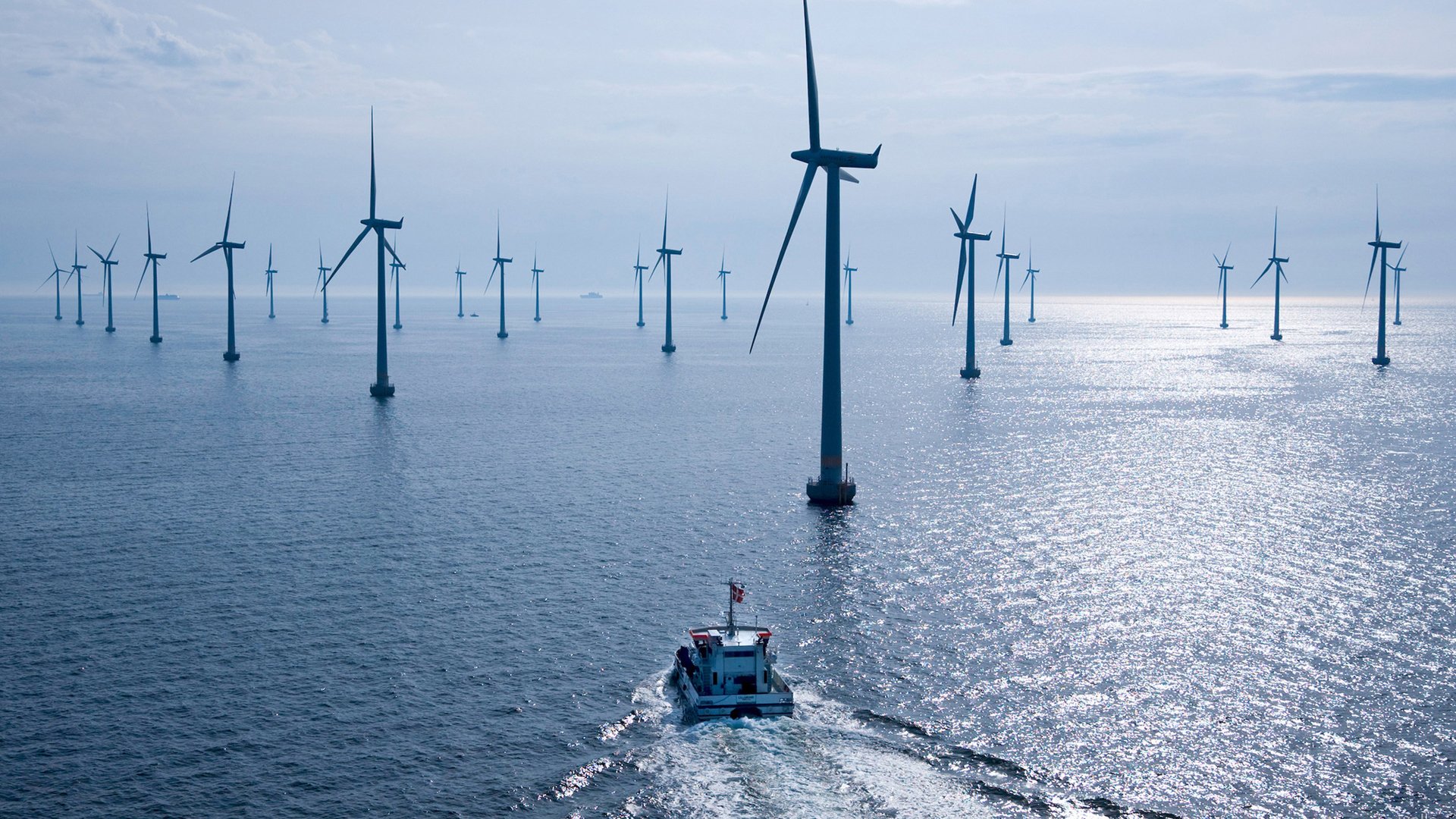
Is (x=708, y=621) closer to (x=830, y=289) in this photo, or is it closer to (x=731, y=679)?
(x=731, y=679)

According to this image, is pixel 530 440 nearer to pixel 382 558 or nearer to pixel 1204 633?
pixel 382 558

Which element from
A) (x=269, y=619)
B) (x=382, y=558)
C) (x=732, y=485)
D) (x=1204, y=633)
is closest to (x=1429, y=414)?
(x=732, y=485)

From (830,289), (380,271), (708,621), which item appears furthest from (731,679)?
(380,271)

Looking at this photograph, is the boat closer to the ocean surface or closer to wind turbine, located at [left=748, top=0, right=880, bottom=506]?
the ocean surface

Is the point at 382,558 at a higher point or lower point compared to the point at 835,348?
lower

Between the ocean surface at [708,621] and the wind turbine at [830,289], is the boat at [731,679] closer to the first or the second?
the ocean surface at [708,621]
